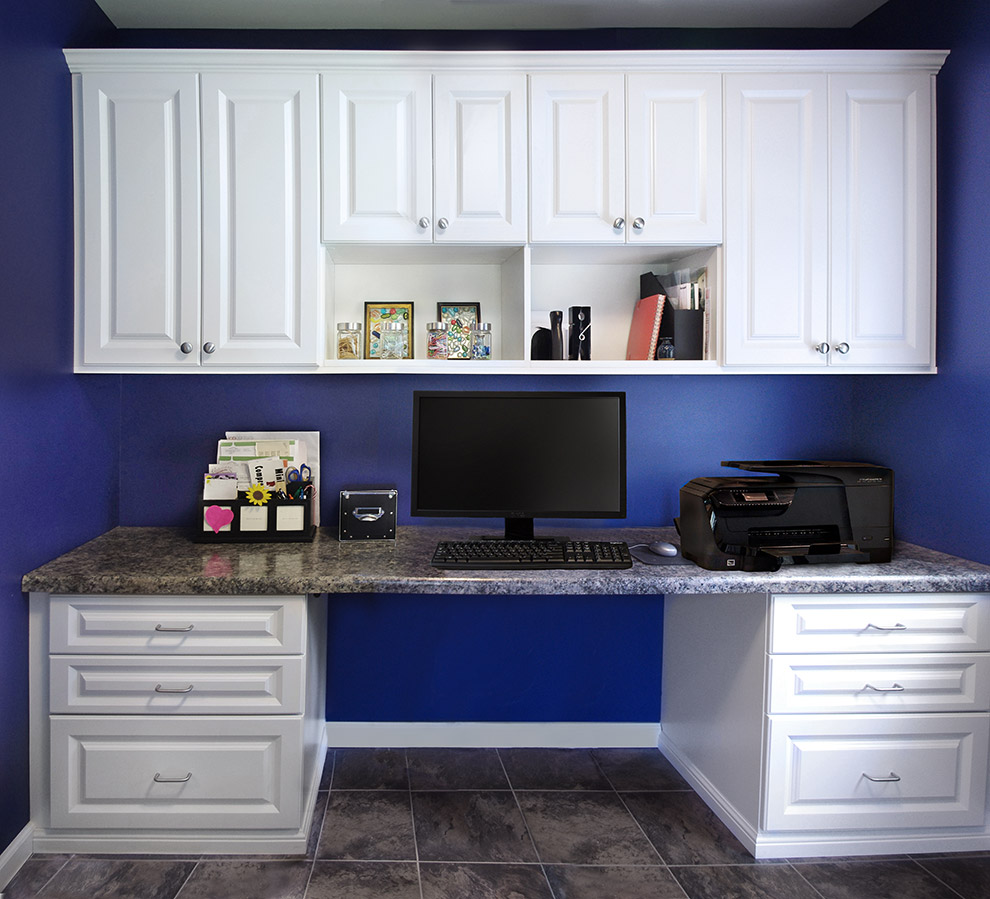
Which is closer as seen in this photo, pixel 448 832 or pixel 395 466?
pixel 448 832

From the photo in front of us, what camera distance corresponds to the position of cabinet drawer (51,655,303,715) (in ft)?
6.47

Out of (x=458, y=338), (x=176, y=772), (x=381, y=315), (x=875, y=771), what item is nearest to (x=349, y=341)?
(x=381, y=315)

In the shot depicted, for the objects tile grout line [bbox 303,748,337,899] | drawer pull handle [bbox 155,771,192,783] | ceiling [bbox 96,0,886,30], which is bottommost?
tile grout line [bbox 303,748,337,899]

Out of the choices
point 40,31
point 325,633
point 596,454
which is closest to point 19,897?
point 325,633

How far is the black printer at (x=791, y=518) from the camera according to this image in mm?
2064

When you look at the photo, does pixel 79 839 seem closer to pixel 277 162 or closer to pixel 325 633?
pixel 325 633

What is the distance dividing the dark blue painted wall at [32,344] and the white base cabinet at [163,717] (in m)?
0.09

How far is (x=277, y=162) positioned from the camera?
2.21 metres

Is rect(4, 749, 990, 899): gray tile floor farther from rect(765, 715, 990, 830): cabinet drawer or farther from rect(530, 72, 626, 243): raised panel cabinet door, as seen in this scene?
rect(530, 72, 626, 243): raised panel cabinet door

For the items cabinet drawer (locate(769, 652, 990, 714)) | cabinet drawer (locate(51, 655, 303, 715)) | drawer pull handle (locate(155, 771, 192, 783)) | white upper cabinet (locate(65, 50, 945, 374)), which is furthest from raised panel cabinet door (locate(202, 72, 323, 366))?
cabinet drawer (locate(769, 652, 990, 714))

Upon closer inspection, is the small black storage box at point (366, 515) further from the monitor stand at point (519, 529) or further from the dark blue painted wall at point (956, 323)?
the dark blue painted wall at point (956, 323)

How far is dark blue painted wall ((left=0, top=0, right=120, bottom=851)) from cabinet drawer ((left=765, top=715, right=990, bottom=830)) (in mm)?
2042

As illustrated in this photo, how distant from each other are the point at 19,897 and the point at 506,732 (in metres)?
1.52

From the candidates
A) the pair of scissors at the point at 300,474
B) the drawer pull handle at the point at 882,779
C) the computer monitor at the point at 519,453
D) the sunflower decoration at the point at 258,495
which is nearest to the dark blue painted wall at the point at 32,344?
the sunflower decoration at the point at 258,495
